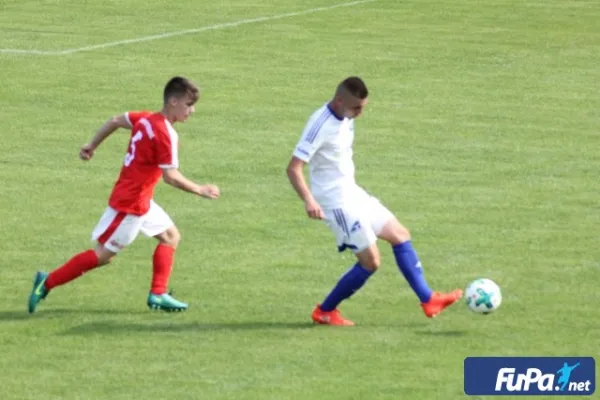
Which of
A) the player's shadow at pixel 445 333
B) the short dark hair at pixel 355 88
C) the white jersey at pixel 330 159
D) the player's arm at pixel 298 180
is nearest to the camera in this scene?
the player's arm at pixel 298 180

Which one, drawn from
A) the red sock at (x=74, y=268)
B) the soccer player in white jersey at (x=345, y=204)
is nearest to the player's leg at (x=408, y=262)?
the soccer player in white jersey at (x=345, y=204)

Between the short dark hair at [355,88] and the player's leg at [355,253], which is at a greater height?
the short dark hair at [355,88]

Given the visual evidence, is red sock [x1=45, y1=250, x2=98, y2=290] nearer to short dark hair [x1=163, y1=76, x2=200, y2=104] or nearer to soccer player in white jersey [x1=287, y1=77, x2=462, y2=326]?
short dark hair [x1=163, y1=76, x2=200, y2=104]

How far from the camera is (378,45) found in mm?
28984

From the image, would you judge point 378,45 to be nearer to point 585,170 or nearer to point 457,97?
point 457,97

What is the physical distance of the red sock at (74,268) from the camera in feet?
42.3

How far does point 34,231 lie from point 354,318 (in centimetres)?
440

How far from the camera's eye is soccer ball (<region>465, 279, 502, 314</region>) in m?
12.7

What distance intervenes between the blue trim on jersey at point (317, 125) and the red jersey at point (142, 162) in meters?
1.15

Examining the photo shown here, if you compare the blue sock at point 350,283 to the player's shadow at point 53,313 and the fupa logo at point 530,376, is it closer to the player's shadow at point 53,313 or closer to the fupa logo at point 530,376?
the fupa logo at point 530,376

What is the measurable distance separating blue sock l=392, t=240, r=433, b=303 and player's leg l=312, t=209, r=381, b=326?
0.23m

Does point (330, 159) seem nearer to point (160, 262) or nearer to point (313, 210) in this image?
point (313, 210)

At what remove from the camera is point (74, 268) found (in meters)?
12.9

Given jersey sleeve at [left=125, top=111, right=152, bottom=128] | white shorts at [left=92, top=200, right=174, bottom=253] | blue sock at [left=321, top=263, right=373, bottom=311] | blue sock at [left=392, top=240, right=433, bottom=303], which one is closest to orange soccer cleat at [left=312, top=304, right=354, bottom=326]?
blue sock at [left=321, top=263, right=373, bottom=311]
